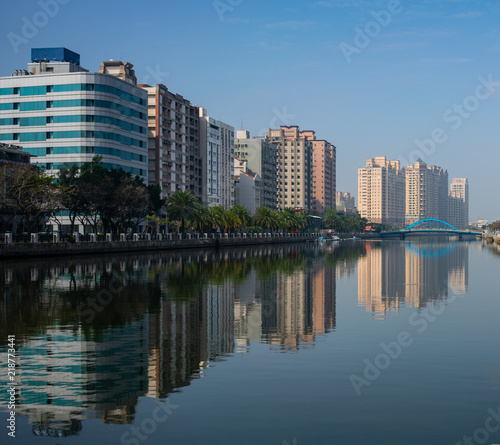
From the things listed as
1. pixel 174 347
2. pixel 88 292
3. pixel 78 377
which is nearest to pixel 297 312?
pixel 174 347

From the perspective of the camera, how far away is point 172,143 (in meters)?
170

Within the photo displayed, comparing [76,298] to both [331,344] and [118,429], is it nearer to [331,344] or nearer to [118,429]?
[331,344]

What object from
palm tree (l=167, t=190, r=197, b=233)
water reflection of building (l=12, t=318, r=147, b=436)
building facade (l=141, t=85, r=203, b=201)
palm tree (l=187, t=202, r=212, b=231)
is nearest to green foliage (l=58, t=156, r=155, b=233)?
palm tree (l=167, t=190, r=197, b=233)

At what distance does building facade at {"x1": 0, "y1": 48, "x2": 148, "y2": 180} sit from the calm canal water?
9042 centimetres

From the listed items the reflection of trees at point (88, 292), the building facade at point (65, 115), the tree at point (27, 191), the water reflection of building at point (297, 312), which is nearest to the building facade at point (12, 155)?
the building facade at point (65, 115)

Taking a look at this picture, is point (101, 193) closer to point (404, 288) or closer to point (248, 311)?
point (404, 288)

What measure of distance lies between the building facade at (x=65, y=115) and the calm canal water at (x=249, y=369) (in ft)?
297

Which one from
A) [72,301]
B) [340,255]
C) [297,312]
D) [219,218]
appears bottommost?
[340,255]

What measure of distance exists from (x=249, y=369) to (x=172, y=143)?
15381cm

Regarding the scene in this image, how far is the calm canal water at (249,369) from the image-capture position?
14.5 metres

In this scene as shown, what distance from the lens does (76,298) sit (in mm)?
39000

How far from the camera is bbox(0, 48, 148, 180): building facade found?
127 metres

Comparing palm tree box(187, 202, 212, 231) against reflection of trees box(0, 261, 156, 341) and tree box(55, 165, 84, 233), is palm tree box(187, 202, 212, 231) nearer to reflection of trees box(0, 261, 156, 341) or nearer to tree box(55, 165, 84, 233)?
tree box(55, 165, 84, 233)

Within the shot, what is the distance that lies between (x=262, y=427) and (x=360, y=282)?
4291 cm
